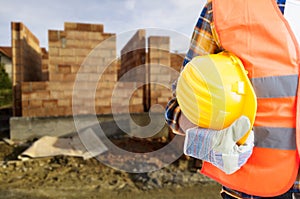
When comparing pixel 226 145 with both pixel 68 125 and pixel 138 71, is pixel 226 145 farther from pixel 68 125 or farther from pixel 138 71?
pixel 138 71

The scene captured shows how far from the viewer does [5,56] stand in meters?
17.5

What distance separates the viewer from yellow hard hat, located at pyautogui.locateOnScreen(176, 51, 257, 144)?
2.36ft

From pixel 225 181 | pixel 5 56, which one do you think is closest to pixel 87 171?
pixel 225 181

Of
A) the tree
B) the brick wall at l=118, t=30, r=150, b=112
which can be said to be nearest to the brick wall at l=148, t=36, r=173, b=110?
the brick wall at l=118, t=30, r=150, b=112

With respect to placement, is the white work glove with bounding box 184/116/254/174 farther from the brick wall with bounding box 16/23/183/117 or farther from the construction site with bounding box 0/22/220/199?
the brick wall with bounding box 16/23/183/117

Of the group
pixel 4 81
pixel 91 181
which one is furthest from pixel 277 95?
pixel 4 81

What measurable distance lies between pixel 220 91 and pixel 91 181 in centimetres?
298

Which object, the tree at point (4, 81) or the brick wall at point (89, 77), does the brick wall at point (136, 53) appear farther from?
the tree at point (4, 81)

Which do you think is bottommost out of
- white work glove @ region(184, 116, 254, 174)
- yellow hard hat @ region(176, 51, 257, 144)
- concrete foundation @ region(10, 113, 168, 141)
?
concrete foundation @ region(10, 113, 168, 141)

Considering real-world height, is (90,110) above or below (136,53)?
below

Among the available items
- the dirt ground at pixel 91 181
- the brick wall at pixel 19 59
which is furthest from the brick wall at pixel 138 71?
the brick wall at pixel 19 59

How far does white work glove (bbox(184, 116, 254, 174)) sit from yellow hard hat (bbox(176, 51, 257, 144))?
0.08ft

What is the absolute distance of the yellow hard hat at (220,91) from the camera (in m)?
0.72

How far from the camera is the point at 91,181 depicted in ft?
11.0
